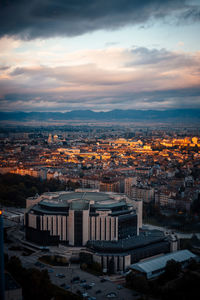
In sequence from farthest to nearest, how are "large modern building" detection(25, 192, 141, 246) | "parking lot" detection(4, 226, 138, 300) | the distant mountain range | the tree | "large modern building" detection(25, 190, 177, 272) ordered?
the distant mountain range
"large modern building" detection(25, 192, 141, 246)
"large modern building" detection(25, 190, 177, 272)
the tree
"parking lot" detection(4, 226, 138, 300)

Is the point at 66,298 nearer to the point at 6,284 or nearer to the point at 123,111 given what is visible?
the point at 6,284

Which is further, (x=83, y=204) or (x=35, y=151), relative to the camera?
(x=35, y=151)

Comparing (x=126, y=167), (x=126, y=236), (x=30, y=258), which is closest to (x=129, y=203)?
(x=126, y=236)

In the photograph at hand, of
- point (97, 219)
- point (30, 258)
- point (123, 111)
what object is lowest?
point (30, 258)

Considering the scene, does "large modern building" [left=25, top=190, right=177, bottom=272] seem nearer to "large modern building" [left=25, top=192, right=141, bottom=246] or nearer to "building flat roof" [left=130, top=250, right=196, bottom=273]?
"large modern building" [left=25, top=192, right=141, bottom=246]

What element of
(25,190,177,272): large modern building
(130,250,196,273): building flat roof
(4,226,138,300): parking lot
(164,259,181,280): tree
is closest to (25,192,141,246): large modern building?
(25,190,177,272): large modern building

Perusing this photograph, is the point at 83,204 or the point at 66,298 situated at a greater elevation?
the point at 83,204

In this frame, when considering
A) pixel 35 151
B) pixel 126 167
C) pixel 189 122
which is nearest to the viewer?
pixel 126 167

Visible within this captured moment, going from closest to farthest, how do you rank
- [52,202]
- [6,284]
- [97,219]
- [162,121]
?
[6,284] → [97,219] → [52,202] → [162,121]
